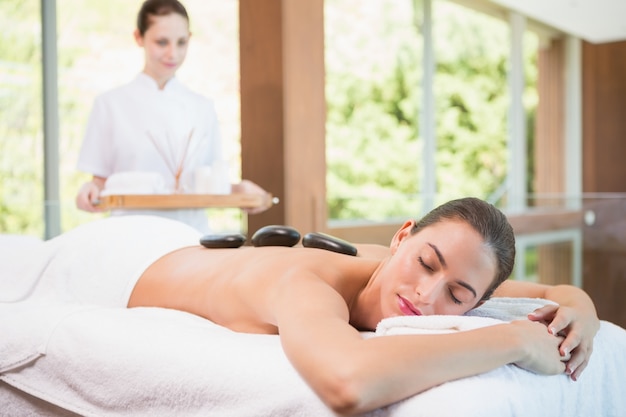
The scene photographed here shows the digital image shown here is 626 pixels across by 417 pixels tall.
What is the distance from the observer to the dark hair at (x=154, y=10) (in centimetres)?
247

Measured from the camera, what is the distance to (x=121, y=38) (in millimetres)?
4418

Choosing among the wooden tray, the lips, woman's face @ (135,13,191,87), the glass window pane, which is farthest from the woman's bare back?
the glass window pane

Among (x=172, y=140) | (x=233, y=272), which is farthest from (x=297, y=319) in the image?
(x=172, y=140)

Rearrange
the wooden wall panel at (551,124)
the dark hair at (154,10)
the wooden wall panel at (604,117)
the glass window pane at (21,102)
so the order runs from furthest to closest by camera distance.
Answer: the wooden wall panel at (551,124) → the wooden wall panel at (604,117) → the glass window pane at (21,102) → the dark hair at (154,10)

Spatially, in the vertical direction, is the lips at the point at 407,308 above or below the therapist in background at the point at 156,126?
below

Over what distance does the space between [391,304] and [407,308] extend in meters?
0.04

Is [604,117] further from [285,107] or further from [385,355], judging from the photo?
[385,355]

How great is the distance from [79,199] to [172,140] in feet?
1.17

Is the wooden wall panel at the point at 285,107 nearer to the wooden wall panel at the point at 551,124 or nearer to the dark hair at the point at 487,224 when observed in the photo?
the dark hair at the point at 487,224

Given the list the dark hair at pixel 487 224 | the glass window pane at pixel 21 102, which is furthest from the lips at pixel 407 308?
the glass window pane at pixel 21 102

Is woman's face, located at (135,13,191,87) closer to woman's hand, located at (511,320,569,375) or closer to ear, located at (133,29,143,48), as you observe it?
ear, located at (133,29,143,48)

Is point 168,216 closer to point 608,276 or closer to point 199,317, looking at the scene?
point 199,317

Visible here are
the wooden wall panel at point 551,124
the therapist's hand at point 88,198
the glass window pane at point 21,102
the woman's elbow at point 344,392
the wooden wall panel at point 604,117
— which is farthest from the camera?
the wooden wall panel at point 551,124

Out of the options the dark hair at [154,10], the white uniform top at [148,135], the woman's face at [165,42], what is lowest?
the white uniform top at [148,135]
